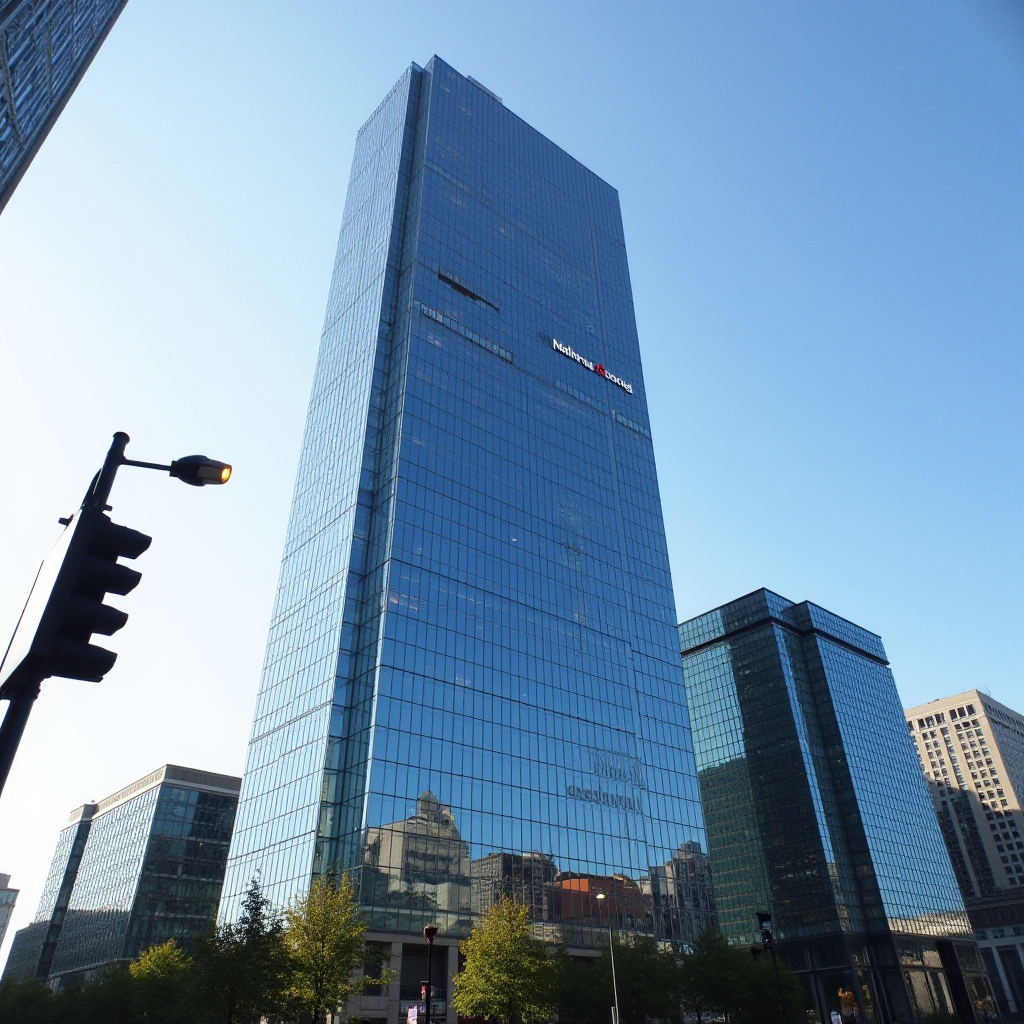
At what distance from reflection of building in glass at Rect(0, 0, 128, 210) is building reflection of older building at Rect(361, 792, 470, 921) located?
53.0 meters

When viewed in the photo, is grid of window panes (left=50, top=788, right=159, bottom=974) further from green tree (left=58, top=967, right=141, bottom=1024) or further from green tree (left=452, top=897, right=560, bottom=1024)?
green tree (left=452, top=897, right=560, bottom=1024)

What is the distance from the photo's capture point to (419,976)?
2616 inches

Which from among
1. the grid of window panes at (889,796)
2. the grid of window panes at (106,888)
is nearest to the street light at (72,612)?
the grid of window panes at (106,888)

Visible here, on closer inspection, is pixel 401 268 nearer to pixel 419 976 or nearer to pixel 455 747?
pixel 455 747

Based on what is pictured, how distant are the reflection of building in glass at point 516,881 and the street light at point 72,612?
228 feet

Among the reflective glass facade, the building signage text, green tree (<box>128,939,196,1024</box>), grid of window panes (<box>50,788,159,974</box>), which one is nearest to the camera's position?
green tree (<box>128,939,196,1024</box>)

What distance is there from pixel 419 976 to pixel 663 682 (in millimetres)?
46775

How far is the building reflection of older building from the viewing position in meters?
64.9

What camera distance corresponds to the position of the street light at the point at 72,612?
6609 millimetres

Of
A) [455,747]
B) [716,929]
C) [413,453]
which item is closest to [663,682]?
[716,929]

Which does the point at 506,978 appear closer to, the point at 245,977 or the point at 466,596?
the point at 245,977

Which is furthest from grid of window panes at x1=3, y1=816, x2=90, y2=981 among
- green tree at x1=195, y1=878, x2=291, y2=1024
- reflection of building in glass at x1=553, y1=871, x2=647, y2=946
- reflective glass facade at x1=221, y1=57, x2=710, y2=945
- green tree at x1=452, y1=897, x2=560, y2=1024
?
green tree at x1=452, y1=897, x2=560, y2=1024

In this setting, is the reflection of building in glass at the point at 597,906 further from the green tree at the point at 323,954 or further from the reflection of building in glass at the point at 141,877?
the reflection of building in glass at the point at 141,877

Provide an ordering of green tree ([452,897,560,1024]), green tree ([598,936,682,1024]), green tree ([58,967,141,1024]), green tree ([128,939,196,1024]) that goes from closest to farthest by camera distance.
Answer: green tree ([452,897,560,1024]) < green tree ([598,936,682,1024]) < green tree ([128,939,196,1024]) < green tree ([58,967,141,1024])
